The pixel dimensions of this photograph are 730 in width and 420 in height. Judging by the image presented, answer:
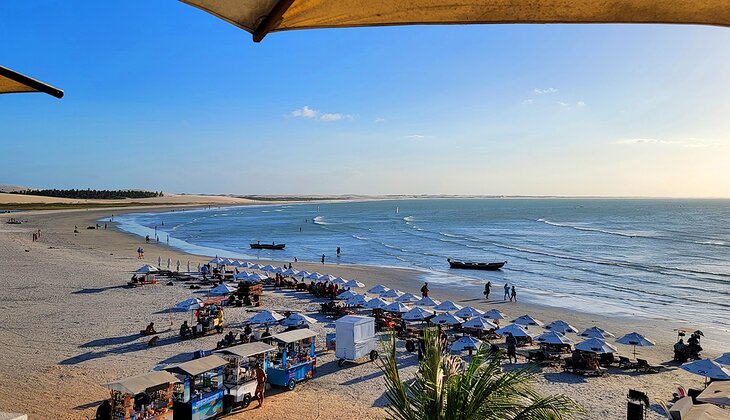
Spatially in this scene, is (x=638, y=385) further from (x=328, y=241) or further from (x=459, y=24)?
(x=328, y=241)

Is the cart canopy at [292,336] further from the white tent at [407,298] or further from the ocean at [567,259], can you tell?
the ocean at [567,259]

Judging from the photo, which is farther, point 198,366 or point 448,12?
point 198,366

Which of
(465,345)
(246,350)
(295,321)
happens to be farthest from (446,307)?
(246,350)

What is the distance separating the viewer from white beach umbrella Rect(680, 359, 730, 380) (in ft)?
48.9

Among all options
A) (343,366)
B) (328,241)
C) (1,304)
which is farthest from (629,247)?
(1,304)

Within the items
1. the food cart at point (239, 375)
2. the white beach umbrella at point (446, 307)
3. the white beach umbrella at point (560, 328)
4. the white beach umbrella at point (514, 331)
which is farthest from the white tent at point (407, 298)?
the food cart at point (239, 375)

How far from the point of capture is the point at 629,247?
213ft

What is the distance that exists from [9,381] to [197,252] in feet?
139

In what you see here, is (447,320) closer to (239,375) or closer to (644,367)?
(644,367)

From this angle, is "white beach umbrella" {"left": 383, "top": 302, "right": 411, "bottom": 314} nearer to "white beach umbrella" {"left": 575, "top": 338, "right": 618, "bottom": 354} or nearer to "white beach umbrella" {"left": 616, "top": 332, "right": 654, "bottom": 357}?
"white beach umbrella" {"left": 575, "top": 338, "right": 618, "bottom": 354}

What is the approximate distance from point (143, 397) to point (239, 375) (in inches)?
98.0

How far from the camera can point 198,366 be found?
12.8 m

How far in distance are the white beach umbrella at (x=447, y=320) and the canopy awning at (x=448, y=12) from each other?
66.7ft

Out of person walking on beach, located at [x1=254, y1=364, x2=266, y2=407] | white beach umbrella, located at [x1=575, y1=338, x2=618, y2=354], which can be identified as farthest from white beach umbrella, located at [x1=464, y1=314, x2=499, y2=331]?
person walking on beach, located at [x1=254, y1=364, x2=266, y2=407]
